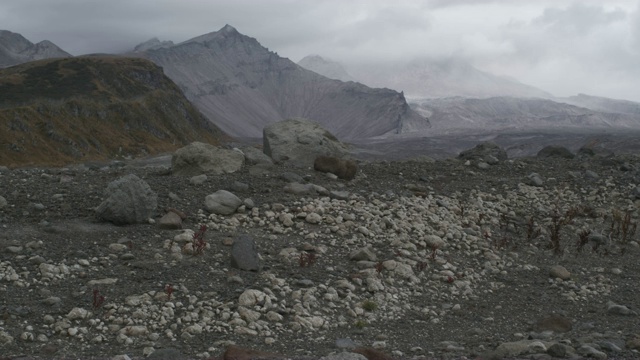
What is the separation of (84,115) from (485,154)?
4807 inches

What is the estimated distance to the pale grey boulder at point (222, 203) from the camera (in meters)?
14.3

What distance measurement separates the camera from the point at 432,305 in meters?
11.5

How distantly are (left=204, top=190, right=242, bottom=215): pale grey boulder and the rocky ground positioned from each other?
0.18 m

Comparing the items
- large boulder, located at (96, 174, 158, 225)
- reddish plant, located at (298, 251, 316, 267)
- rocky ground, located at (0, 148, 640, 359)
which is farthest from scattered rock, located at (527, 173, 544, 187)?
large boulder, located at (96, 174, 158, 225)

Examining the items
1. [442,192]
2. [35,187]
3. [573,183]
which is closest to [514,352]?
[442,192]

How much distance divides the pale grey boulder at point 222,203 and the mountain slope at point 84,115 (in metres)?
88.3

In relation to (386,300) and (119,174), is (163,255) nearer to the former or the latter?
(386,300)

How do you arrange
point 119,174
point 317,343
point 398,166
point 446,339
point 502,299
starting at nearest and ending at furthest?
point 317,343
point 446,339
point 502,299
point 119,174
point 398,166

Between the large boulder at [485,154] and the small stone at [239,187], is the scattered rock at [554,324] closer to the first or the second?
the small stone at [239,187]

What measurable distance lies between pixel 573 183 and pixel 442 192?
227 inches

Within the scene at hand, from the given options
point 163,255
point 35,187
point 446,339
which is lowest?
point 446,339

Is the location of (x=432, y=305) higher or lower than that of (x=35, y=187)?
lower

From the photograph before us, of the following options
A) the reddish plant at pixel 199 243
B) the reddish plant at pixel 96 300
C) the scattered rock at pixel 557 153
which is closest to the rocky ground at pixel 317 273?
the reddish plant at pixel 96 300

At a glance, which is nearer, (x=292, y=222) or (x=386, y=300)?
(x=386, y=300)
